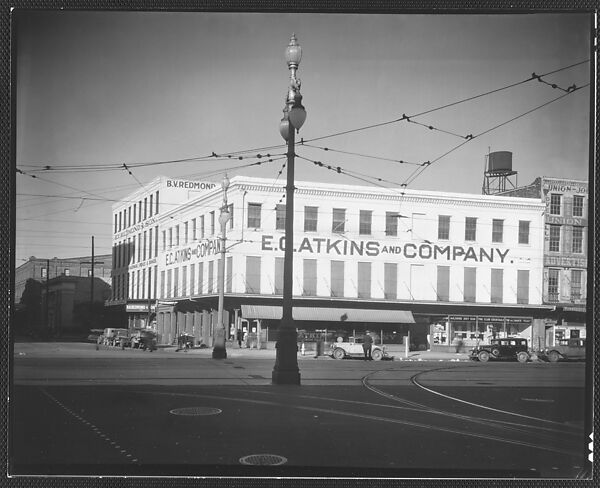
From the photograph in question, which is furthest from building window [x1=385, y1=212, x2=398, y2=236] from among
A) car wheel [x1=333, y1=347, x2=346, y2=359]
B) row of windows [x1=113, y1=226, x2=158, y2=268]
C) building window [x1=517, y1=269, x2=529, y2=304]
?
row of windows [x1=113, y1=226, x2=158, y2=268]

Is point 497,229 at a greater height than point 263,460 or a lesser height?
greater

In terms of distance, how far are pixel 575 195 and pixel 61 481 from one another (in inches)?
314

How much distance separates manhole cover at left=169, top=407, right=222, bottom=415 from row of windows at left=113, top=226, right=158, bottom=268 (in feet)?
12.2

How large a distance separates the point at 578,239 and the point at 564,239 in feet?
4.19

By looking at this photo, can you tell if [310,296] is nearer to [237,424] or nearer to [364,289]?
[364,289]

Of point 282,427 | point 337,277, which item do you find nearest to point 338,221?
point 337,277

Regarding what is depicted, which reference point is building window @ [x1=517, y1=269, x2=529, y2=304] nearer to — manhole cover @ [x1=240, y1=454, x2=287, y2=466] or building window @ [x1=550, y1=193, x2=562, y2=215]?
building window @ [x1=550, y1=193, x2=562, y2=215]

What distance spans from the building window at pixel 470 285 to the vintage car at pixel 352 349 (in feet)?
9.89

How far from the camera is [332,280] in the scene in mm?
14250

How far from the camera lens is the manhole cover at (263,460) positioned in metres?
7.12

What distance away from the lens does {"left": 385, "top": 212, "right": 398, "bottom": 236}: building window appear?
540 inches

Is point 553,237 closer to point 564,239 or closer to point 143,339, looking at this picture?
point 564,239

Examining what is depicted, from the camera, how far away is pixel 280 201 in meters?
13.4

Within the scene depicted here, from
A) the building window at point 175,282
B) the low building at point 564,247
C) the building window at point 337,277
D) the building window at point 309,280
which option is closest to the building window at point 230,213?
the building window at point 175,282
